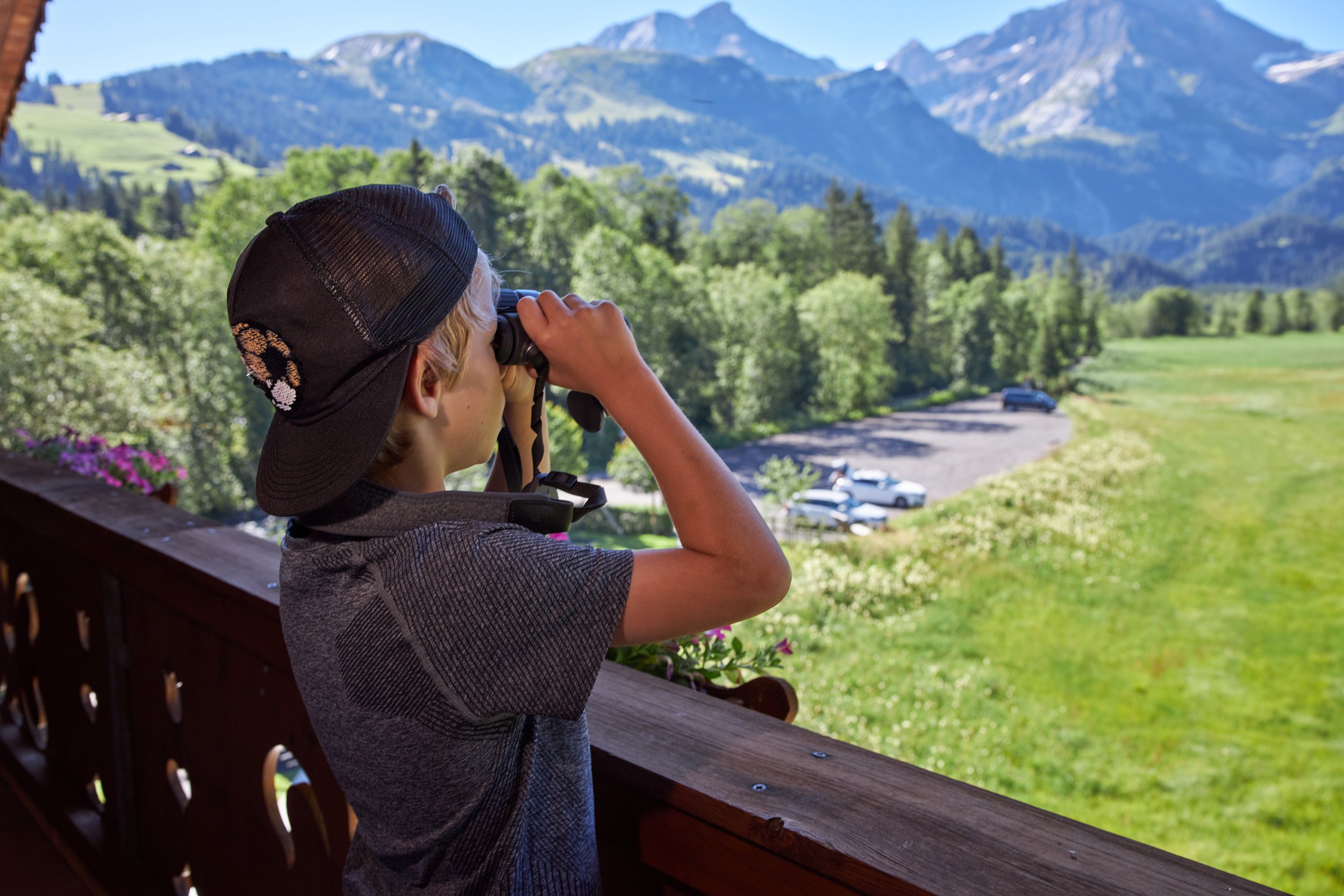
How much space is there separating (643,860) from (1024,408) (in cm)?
1970

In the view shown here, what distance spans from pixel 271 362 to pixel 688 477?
0.63ft

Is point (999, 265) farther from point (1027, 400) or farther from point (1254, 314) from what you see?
point (1254, 314)

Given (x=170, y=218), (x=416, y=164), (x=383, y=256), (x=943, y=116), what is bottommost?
(x=383, y=256)

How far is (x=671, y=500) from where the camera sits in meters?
0.38

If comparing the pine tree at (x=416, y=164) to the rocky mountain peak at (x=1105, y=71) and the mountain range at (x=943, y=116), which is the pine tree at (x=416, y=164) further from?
the rocky mountain peak at (x=1105, y=71)

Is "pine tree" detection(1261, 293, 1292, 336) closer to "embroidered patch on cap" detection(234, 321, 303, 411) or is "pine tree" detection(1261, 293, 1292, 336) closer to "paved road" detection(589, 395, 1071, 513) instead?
"paved road" detection(589, 395, 1071, 513)

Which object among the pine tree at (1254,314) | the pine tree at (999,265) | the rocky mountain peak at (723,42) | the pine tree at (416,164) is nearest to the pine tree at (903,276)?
the pine tree at (999,265)

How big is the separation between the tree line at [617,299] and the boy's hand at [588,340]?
8.71 meters

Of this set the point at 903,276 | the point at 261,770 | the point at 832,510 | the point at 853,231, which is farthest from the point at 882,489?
the point at 261,770

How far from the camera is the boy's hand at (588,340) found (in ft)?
1.30

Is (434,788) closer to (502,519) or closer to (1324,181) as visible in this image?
(502,519)

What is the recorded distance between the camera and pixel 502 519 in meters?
0.38

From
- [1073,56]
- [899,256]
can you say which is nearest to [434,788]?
[899,256]

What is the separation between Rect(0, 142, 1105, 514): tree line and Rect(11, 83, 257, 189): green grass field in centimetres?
1917
